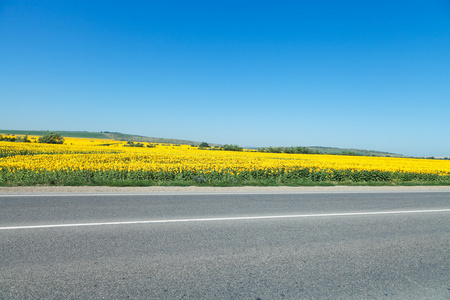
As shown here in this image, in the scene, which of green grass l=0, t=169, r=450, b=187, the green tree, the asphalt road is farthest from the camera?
the green tree

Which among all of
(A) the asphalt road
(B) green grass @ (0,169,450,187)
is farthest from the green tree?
(A) the asphalt road

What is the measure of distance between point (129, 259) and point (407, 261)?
441 cm

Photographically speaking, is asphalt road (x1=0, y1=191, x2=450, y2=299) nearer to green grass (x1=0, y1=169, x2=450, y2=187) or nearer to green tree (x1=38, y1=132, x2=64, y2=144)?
green grass (x1=0, y1=169, x2=450, y2=187)

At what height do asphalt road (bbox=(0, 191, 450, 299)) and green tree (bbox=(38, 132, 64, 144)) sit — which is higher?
green tree (bbox=(38, 132, 64, 144))

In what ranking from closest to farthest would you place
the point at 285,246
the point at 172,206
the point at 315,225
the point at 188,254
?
the point at 188,254
the point at 285,246
the point at 315,225
the point at 172,206

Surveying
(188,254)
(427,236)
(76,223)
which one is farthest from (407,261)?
(76,223)

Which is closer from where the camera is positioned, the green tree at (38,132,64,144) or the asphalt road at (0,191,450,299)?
the asphalt road at (0,191,450,299)

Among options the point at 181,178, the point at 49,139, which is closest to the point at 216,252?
the point at 181,178

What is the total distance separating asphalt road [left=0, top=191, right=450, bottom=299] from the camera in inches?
124

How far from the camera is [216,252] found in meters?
4.15

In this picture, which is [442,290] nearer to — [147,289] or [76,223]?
[147,289]

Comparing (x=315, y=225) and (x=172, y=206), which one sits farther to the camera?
(x=172, y=206)

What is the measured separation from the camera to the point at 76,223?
5.40 meters

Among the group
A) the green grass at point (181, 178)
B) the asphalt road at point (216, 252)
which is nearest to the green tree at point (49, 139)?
the green grass at point (181, 178)
